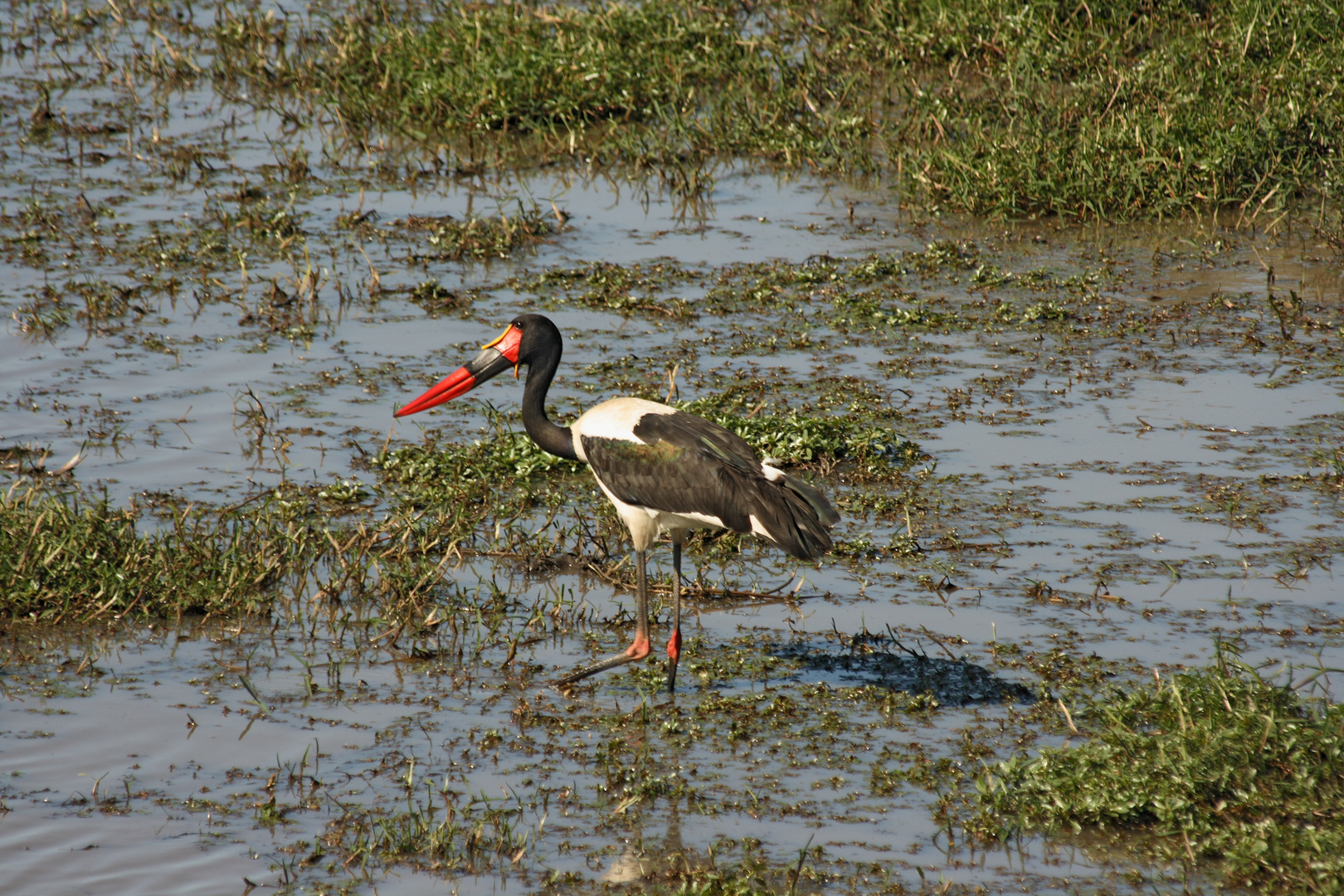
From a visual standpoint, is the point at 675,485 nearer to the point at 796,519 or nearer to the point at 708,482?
the point at 708,482

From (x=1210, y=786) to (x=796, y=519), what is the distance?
4.92 feet

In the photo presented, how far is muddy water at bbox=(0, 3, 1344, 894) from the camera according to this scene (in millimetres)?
4285

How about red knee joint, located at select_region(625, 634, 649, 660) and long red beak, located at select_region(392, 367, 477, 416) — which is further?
long red beak, located at select_region(392, 367, 477, 416)

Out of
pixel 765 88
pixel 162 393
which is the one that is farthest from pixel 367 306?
pixel 765 88

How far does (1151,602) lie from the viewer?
556 cm

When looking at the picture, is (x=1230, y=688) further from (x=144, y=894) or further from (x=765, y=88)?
(x=765, y=88)

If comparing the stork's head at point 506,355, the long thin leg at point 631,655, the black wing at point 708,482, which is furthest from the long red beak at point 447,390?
the long thin leg at point 631,655

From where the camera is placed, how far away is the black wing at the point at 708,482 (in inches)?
198

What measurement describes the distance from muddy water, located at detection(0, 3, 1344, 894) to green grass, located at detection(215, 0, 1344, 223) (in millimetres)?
370

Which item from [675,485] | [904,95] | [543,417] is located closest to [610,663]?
[675,485]

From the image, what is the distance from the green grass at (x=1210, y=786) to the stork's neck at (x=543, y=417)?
6.65ft

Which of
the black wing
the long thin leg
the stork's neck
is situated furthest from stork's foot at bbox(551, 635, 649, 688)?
the stork's neck

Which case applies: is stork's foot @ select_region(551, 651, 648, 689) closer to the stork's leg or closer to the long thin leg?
the long thin leg

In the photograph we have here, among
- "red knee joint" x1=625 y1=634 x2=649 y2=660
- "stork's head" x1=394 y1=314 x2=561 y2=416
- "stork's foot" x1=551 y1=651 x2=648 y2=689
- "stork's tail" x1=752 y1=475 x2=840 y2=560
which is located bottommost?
"stork's foot" x1=551 y1=651 x2=648 y2=689
